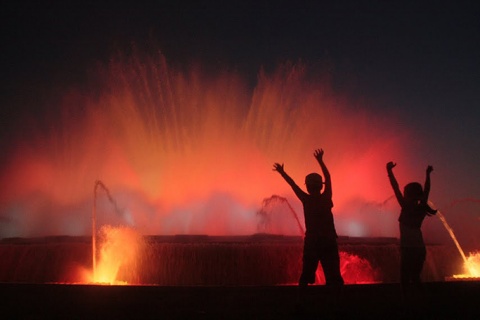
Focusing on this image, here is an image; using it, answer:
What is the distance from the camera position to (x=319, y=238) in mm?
4477

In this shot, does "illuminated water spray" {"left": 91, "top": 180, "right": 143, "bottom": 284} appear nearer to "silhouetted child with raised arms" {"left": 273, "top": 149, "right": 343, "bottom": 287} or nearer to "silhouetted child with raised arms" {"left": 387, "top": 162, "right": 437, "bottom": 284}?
"silhouetted child with raised arms" {"left": 273, "top": 149, "right": 343, "bottom": 287}

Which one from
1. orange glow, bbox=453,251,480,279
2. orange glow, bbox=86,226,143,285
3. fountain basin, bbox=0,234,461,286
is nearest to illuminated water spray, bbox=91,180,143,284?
orange glow, bbox=86,226,143,285

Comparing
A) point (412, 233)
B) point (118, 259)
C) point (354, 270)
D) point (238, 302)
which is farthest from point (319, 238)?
point (118, 259)

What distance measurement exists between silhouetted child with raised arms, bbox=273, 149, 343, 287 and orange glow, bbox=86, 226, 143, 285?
8076 mm

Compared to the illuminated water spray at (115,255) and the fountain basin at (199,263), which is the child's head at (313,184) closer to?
the fountain basin at (199,263)

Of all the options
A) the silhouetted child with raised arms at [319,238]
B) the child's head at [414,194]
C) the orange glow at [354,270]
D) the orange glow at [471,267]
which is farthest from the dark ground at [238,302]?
the orange glow at [471,267]

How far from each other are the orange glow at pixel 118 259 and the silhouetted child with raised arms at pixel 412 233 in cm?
825

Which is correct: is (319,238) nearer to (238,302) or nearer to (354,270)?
(238,302)

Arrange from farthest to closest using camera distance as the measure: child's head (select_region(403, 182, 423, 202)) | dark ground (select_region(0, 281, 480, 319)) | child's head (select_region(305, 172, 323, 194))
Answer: child's head (select_region(403, 182, 423, 202)), child's head (select_region(305, 172, 323, 194)), dark ground (select_region(0, 281, 480, 319))

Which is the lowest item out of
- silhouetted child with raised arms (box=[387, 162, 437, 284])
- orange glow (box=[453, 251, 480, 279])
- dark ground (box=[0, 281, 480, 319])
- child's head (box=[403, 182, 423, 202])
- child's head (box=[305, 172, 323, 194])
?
orange glow (box=[453, 251, 480, 279])

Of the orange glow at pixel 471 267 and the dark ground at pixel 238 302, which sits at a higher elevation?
the dark ground at pixel 238 302

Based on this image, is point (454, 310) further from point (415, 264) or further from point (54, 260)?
point (54, 260)

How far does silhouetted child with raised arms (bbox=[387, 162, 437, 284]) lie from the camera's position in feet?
16.2

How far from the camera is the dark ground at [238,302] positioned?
4113mm
